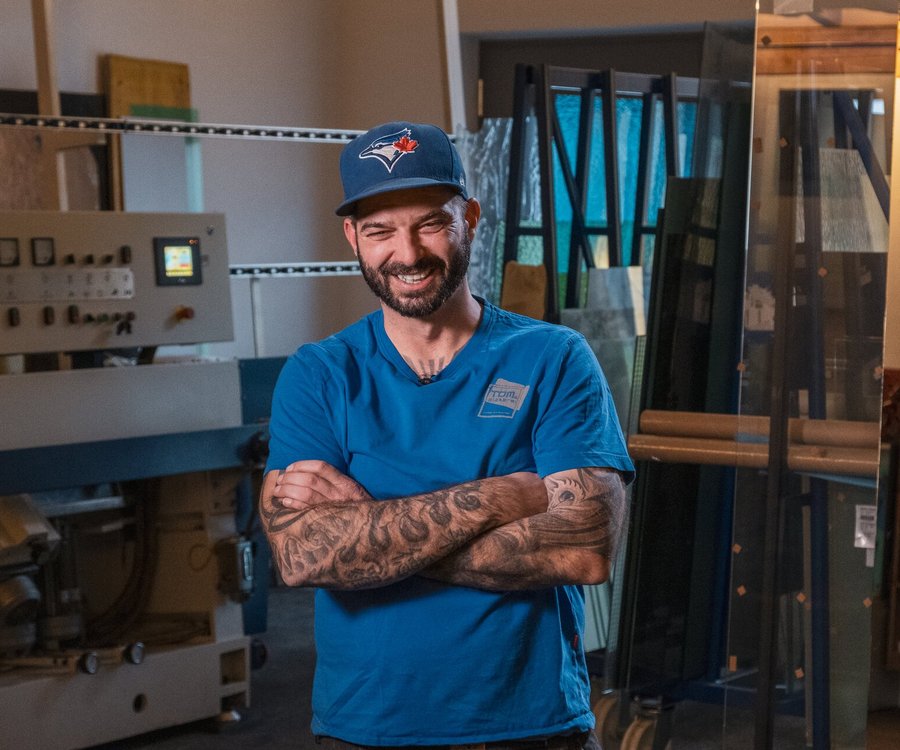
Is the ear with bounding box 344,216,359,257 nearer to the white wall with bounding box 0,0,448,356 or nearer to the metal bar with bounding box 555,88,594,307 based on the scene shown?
the metal bar with bounding box 555,88,594,307

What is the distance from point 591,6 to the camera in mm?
5984

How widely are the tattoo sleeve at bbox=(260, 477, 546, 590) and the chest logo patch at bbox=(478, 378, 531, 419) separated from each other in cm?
8

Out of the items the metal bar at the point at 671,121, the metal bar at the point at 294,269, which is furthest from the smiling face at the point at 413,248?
the metal bar at the point at 294,269

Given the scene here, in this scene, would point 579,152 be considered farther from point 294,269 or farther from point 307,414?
point 307,414

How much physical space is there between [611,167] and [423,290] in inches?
125

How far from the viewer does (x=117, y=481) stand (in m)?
3.85

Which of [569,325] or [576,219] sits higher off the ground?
[576,219]

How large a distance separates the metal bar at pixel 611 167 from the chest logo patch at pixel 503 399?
308cm

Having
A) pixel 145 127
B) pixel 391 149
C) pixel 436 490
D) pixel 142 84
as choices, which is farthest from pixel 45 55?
pixel 436 490

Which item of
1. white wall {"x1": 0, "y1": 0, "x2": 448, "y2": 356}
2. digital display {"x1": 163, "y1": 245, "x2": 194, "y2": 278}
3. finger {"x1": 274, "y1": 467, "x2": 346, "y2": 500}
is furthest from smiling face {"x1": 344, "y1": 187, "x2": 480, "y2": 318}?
white wall {"x1": 0, "y1": 0, "x2": 448, "y2": 356}

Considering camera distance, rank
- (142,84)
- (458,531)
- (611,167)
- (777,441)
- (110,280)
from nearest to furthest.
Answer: (458,531)
(777,441)
(110,280)
(611,167)
(142,84)

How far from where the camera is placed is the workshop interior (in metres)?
2.09

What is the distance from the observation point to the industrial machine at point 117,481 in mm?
3666

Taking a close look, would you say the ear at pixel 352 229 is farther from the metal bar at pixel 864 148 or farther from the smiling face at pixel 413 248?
the metal bar at pixel 864 148
